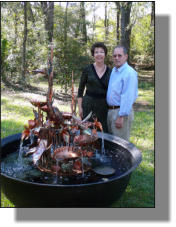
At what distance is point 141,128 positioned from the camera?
15.8 feet

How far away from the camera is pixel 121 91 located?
2.60 metres

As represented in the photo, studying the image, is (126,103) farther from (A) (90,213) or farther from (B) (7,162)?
(B) (7,162)

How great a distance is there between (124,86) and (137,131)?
229 cm

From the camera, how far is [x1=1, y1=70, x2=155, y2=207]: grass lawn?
8.30ft

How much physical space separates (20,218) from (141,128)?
3.37 meters

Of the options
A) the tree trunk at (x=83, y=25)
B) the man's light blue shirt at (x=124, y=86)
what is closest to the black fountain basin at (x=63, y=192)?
the man's light blue shirt at (x=124, y=86)

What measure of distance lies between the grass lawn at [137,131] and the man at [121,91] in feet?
2.21

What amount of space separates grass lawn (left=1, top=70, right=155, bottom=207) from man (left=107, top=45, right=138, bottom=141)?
67cm

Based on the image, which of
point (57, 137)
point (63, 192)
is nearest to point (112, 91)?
point (57, 137)

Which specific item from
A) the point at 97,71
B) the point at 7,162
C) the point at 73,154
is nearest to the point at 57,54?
the point at 97,71

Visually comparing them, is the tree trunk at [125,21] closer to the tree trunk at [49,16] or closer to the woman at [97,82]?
the tree trunk at [49,16]

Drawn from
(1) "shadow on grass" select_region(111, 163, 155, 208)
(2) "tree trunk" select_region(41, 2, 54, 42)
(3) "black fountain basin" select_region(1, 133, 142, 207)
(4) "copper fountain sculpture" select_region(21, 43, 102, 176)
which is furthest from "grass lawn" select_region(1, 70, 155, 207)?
(2) "tree trunk" select_region(41, 2, 54, 42)


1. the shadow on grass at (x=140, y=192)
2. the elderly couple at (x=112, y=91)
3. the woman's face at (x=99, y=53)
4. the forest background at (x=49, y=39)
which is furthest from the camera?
the forest background at (x=49, y=39)

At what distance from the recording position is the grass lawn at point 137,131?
2.53 metres
